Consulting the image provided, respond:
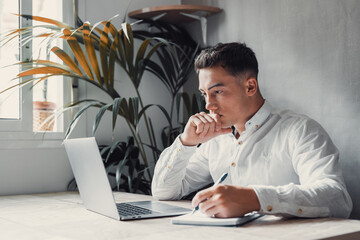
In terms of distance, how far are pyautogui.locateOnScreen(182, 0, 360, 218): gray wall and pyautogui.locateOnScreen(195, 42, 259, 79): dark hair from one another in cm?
56

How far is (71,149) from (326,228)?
3.03ft

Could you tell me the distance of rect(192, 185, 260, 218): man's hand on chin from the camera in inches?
52.6

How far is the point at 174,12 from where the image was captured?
2.89m

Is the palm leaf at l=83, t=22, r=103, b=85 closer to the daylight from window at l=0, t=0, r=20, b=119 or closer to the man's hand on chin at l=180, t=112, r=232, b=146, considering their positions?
the daylight from window at l=0, t=0, r=20, b=119

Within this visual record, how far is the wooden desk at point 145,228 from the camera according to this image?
119cm

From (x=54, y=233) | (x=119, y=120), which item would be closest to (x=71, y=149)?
(x=54, y=233)

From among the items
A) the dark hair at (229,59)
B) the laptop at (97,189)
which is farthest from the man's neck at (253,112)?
the laptop at (97,189)

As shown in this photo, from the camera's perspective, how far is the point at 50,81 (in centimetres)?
278

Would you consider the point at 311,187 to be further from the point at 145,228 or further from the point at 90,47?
the point at 90,47

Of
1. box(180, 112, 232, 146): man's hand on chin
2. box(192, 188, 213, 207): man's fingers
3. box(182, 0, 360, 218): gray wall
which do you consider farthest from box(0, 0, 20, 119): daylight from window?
box(192, 188, 213, 207): man's fingers

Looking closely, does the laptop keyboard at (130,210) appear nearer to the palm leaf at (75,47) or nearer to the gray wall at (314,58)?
the palm leaf at (75,47)

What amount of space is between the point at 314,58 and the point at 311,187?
3.66 ft

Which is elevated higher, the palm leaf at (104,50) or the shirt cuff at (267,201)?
the palm leaf at (104,50)

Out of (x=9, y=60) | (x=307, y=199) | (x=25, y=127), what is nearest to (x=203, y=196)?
(x=307, y=199)
